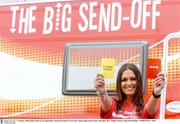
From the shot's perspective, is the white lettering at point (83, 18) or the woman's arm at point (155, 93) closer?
the woman's arm at point (155, 93)

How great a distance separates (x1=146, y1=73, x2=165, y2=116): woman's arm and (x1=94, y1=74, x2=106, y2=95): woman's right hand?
15.6 inches

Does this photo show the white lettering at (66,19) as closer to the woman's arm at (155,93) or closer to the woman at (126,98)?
the woman at (126,98)

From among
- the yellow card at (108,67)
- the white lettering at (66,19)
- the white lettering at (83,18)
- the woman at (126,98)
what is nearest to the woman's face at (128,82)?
the woman at (126,98)

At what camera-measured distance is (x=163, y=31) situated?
4891 millimetres

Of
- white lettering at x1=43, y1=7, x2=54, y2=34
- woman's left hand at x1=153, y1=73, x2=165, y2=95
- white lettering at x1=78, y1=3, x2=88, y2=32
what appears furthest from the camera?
white lettering at x1=43, y1=7, x2=54, y2=34

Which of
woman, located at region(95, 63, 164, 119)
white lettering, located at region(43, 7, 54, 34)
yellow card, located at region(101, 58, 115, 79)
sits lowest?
woman, located at region(95, 63, 164, 119)

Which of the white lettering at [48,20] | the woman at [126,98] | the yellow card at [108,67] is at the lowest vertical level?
the woman at [126,98]

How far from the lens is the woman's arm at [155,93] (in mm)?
4704

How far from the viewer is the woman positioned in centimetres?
483

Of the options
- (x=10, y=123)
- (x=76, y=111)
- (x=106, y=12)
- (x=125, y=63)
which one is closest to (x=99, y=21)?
(x=106, y=12)

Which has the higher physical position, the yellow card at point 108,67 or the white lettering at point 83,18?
the white lettering at point 83,18

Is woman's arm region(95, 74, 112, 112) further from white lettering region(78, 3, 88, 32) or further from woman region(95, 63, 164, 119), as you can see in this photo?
white lettering region(78, 3, 88, 32)

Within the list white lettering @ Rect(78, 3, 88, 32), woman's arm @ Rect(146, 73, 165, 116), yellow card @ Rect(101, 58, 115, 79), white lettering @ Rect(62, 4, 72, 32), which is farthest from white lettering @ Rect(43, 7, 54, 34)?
woman's arm @ Rect(146, 73, 165, 116)

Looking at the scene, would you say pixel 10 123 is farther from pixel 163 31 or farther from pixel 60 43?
pixel 163 31
